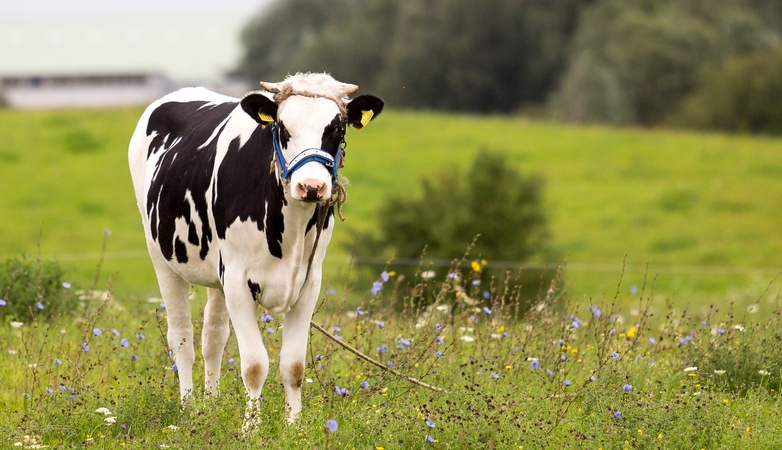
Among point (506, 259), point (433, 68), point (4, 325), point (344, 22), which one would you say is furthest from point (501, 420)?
point (344, 22)

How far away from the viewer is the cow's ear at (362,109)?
5084 mm

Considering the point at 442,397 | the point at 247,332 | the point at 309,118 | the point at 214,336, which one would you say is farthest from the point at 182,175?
the point at 442,397

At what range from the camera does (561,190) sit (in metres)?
29.2

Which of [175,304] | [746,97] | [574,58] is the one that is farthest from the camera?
[574,58]

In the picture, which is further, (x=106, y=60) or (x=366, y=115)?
(x=106, y=60)

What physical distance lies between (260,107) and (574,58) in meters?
50.0

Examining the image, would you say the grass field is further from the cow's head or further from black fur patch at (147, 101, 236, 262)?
the cow's head

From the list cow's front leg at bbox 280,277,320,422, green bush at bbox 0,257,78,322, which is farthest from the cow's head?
green bush at bbox 0,257,78,322

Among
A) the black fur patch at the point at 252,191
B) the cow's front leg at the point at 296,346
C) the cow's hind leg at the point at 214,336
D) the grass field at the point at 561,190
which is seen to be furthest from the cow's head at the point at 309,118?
the grass field at the point at 561,190

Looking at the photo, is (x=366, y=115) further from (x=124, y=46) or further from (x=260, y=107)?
(x=124, y=46)

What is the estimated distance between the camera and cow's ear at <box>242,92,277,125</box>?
4.92 meters

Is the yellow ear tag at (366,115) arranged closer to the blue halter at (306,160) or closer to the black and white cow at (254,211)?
the black and white cow at (254,211)

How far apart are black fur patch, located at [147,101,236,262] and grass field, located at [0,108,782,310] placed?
13.8 meters

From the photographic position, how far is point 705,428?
520 centimetres
